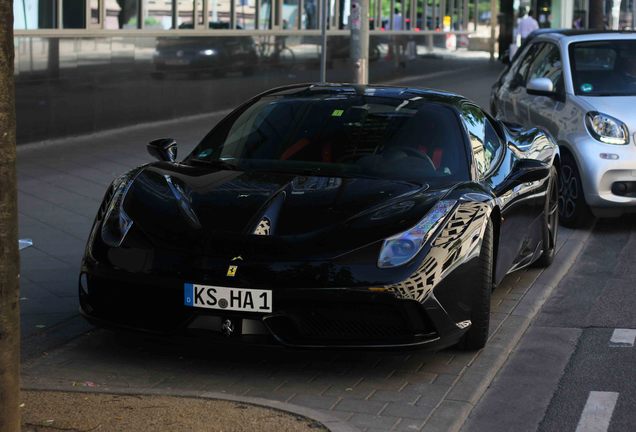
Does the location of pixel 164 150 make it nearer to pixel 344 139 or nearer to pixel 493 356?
pixel 344 139

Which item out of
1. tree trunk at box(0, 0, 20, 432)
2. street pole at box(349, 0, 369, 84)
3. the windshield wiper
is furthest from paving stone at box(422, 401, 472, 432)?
street pole at box(349, 0, 369, 84)

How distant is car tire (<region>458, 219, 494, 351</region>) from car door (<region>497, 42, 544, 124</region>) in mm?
5538

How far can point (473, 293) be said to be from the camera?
20.0 ft

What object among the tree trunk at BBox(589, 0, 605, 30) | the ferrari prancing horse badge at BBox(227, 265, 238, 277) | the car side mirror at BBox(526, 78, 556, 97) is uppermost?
the tree trunk at BBox(589, 0, 605, 30)

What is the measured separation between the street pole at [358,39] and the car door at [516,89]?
1.46m

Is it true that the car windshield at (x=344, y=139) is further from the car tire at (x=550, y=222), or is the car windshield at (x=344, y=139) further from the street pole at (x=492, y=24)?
the street pole at (x=492, y=24)

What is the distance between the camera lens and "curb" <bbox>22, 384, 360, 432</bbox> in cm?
508

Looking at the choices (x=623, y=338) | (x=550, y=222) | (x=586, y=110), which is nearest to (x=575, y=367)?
(x=623, y=338)

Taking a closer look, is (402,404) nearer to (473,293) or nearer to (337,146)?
A: (473,293)

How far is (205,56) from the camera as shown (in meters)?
18.1

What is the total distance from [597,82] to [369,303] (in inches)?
237

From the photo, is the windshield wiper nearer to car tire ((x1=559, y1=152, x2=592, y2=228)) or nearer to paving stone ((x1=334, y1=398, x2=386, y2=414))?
paving stone ((x1=334, y1=398, x2=386, y2=414))

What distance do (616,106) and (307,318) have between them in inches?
220

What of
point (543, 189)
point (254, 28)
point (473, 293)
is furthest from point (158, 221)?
point (254, 28)
